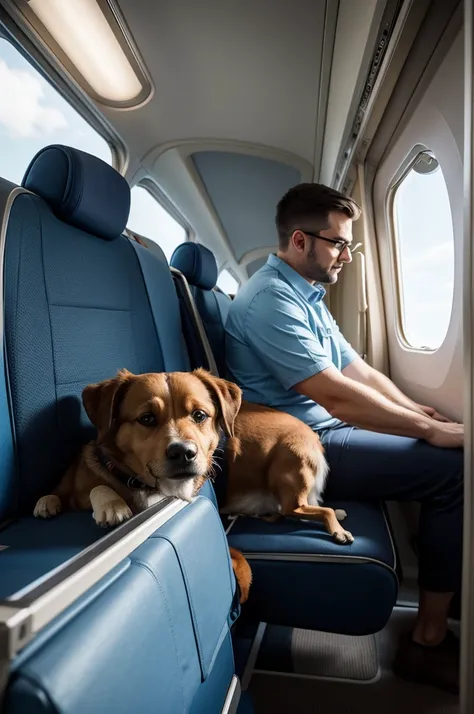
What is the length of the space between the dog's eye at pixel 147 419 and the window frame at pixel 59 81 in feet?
6.84

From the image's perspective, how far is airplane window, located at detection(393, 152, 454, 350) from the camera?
2582 millimetres

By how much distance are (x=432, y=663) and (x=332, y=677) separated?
0.41 m

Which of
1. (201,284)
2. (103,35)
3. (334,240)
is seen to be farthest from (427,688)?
(103,35)

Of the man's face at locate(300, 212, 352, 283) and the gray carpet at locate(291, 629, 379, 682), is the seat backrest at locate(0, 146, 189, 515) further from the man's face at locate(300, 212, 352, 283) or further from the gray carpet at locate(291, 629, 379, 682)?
the gray carpet at locate(291, 629, 379, 682)

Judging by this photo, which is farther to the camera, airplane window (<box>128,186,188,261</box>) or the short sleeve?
airplane window (<box>128,186,188,261</box>)

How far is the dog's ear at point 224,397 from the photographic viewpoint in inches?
71.3

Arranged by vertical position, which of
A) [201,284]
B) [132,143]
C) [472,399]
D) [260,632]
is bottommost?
[260,632]

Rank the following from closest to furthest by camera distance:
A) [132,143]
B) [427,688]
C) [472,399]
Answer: [472,399] → [427,688] → [132,143]

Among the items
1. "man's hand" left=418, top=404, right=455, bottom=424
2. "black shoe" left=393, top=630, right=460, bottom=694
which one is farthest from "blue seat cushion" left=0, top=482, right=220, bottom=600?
"man's hand" left=418, top=404, right=455, bottom=424

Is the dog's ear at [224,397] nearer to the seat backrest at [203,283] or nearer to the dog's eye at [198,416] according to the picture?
the dog's eye at [198,416]

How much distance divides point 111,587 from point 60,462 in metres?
0.79

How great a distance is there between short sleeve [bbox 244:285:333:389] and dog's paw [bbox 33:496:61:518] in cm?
115

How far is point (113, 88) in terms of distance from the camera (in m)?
2.96

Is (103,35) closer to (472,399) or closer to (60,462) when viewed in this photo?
(60,462)
